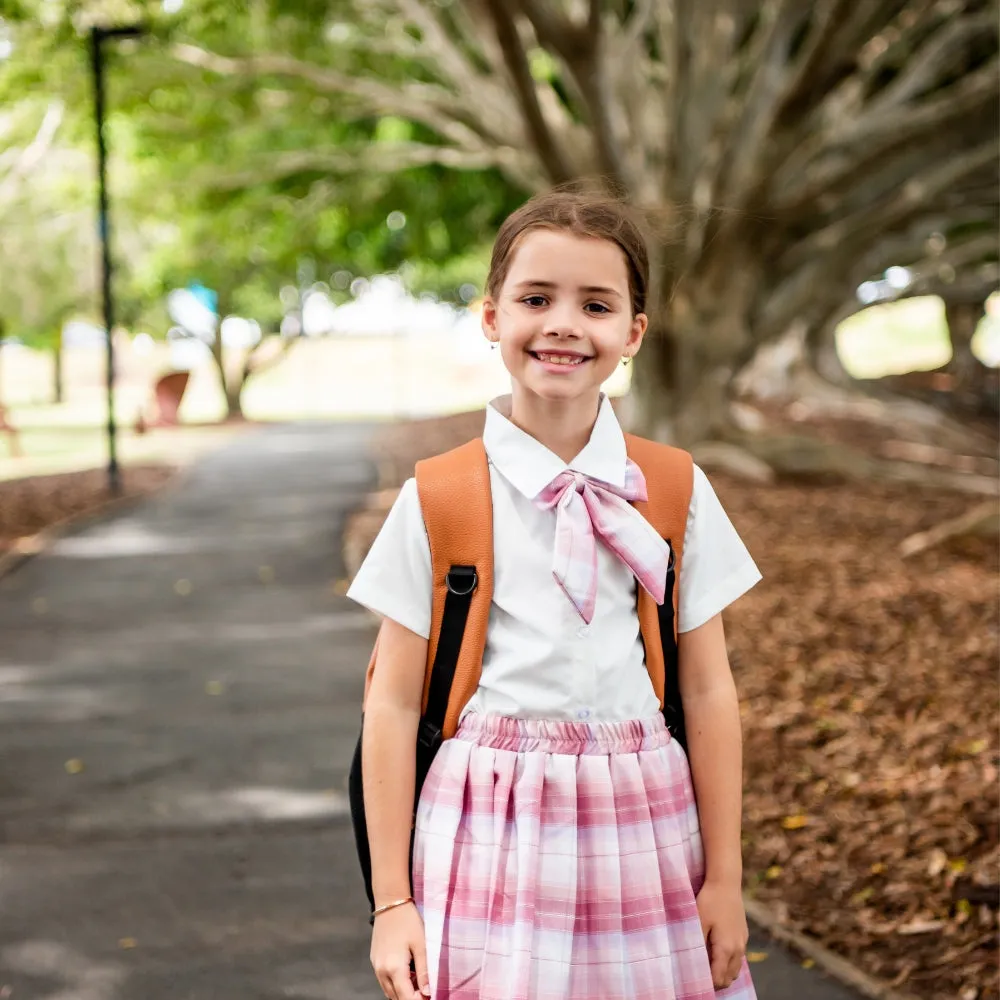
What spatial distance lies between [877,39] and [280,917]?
11630 millimetres

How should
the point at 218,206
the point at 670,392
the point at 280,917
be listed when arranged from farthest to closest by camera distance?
1. the point at 218,206
2. the point at 670,392
3. the point at 280,917

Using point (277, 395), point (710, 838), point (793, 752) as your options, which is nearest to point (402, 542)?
point (710, 838)

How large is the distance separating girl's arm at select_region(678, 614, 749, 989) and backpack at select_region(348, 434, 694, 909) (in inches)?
1.4

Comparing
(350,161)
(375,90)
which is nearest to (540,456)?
(375,90)

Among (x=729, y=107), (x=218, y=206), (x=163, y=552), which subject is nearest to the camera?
(x=163, y=552)

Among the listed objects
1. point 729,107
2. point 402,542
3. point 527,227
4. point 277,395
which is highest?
point 729,107

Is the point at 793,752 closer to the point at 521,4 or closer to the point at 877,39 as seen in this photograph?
the point at 521,4

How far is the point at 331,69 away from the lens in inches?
615

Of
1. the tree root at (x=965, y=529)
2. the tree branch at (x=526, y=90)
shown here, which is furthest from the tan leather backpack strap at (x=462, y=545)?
the tree root at (x=965, y=529)

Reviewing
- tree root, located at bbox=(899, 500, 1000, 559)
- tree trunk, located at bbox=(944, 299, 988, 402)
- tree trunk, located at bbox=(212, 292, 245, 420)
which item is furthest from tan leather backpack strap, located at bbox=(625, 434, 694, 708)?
tree trunk, located at bbox=(212, 292, 245, 420)

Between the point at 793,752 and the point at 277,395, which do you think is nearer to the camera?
the point at 793,752

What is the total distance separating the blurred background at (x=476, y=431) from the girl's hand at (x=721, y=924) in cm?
107

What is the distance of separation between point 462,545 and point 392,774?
0.39m

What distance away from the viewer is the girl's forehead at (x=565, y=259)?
213 centimetres
